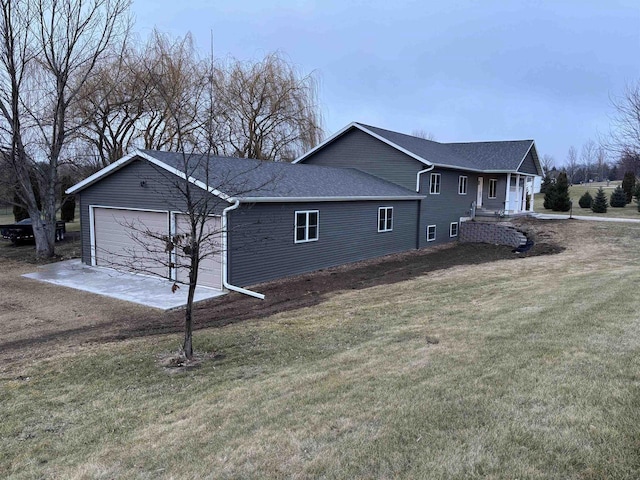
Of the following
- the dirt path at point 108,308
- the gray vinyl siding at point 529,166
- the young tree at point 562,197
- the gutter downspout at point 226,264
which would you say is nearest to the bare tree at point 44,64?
the dirt path at point 108,308

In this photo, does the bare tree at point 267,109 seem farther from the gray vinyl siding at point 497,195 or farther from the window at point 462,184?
the gray vinyl siding at point 497,195

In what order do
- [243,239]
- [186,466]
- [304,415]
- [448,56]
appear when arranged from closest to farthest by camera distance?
1. [186,466]
2. [304,415]
3. [243,239]
4. [448,56]

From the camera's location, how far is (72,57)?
1812 cm

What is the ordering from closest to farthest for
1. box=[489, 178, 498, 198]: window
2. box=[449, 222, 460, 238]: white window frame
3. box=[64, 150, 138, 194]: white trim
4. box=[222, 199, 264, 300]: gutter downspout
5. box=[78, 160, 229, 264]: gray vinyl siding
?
box=[222, 199, 264, 300]: gutter downspout < box=[78, 160, 229, 264]: gray vinyl siding < box=[64, 150, 138, 194]: white trim < box=[449, 222, 460, 238]: white window frame < box=[489, 178, 498, 198]: window

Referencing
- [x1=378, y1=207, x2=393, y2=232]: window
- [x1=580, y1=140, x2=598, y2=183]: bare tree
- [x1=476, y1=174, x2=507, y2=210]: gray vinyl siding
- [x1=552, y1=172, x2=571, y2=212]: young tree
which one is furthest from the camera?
[x1=580, y1=140, x2=598, y2=183]: bare tree

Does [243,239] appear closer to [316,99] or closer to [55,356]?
[55,356]

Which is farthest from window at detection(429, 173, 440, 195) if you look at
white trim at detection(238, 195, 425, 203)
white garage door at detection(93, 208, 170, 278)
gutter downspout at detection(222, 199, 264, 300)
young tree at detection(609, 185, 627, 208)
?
young tree at detection(609, 185, 627, 208)

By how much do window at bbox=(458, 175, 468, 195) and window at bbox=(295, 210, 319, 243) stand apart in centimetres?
1167

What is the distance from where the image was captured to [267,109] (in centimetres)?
2675

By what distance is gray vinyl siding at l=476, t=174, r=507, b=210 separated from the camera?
26484 millimetres

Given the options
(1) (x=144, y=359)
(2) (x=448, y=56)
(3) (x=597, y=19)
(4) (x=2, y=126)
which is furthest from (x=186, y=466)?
(2) (x=448, y=56)

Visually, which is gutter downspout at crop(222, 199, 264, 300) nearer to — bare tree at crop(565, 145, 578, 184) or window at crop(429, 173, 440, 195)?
window at crop(429, 173, 440, 195)

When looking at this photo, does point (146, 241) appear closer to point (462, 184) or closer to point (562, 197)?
point (462, 184)

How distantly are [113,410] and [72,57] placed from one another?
1778cm
